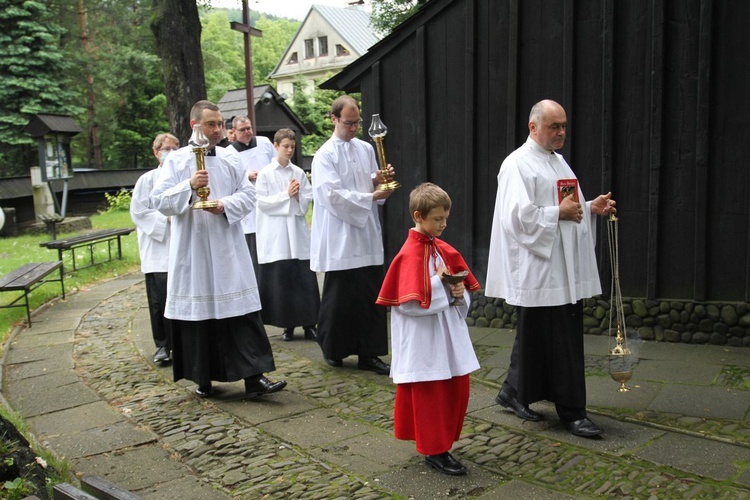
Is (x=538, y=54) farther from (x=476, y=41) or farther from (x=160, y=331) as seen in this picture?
(x=160, y=331)

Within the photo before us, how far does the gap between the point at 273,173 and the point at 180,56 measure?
20.9 ft

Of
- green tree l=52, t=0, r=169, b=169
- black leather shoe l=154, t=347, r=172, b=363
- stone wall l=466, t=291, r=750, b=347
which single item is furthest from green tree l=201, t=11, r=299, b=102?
stone wall l=466, t=291, r=750, b=347

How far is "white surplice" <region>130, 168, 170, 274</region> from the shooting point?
741 cm

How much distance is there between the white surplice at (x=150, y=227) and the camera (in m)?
7.41

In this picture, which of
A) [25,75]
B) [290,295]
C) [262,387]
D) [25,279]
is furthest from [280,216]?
[25,75]

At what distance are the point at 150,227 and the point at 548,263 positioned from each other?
167 inches

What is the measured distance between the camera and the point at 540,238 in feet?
16.0

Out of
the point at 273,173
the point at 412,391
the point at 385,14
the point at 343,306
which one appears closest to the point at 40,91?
the point at 385,14

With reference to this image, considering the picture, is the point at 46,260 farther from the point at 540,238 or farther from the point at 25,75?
the point at 25,75

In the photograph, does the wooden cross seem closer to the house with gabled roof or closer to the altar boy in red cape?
the altar boy in red cape

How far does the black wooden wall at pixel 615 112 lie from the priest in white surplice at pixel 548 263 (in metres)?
2.42

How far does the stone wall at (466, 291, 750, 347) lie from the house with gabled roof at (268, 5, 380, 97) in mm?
59217

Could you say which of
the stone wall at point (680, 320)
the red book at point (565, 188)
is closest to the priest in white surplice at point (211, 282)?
the red book at point (565, 188)

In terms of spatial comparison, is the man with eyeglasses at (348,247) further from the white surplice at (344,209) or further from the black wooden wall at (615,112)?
the black wooden wall at (615,112)
